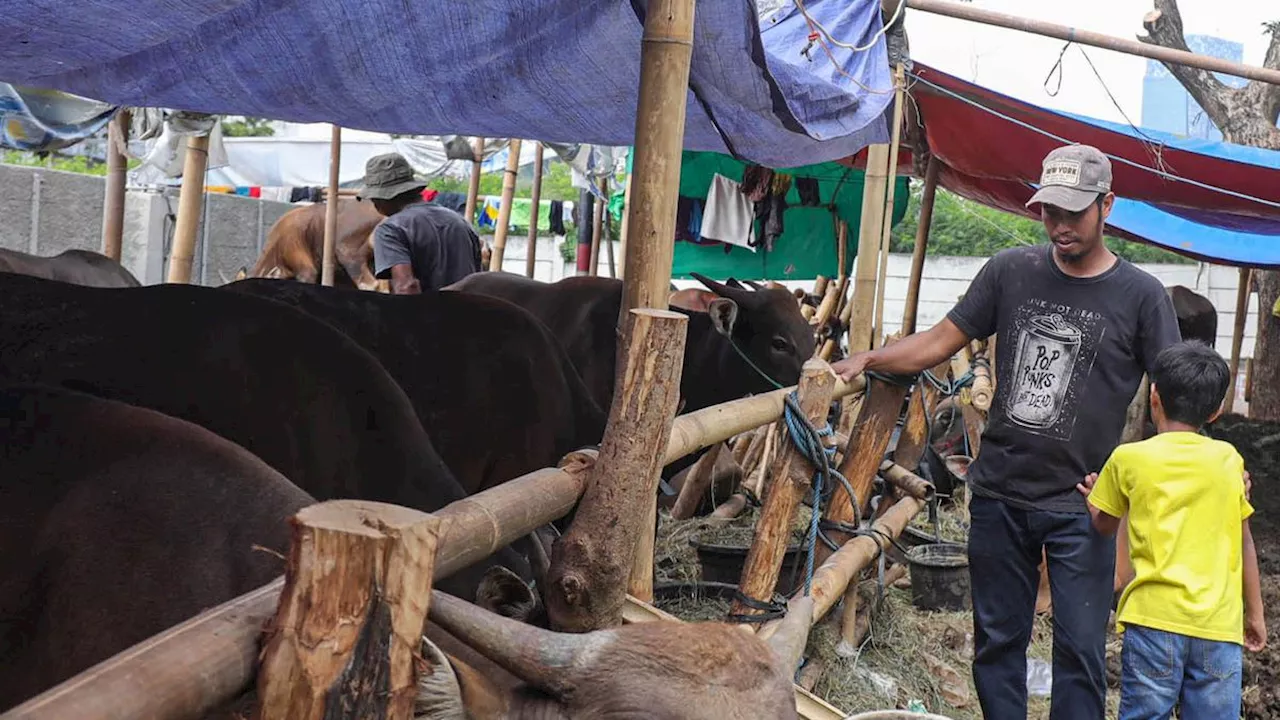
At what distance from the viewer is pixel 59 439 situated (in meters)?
3.02

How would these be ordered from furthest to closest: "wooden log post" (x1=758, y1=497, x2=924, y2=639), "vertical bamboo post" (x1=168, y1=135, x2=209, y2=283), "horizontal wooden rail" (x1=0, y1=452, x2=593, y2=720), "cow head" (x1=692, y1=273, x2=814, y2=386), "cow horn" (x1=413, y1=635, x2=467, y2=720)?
"cow head" (x1=692, y1=273, x2=814, y2=386) → "vertical bamboo post" (x1=168, y1=135, x2=209, y2=283) → "wooden log post" (x1=758, y1=497, x2=924, y2=639) → "cow horn" (x1=413, y1=635, x2=467, y2=720) → "horizontal wooden rail" (x1=0, y1=452, x2=593, y2=720)

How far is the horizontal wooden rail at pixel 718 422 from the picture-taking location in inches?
144

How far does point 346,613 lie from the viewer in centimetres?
180

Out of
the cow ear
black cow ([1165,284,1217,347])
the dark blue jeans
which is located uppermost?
black cow ([1165,284,1217,347])

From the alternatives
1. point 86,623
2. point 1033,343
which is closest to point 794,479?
point 1033,343

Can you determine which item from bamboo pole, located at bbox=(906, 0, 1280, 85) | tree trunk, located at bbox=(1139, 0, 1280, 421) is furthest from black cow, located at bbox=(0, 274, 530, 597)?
tree trunk, located at bbox=(1139, 0, 1280, 421)

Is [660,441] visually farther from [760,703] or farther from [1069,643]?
[1069,643]

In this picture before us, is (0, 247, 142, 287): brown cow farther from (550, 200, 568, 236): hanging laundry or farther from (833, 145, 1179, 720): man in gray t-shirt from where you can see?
(550, 200, 568, 236): hanging laundry

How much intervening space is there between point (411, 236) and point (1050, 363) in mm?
5156

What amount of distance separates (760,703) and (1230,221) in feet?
35.2

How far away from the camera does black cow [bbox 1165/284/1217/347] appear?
43.8 ft

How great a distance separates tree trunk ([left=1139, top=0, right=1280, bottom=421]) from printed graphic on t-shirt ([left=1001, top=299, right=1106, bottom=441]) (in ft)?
27.5

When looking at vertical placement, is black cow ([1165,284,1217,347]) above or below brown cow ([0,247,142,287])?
above

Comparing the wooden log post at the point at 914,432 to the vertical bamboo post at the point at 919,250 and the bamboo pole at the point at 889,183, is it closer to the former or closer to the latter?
the bamboo pole at the point at 889,183
